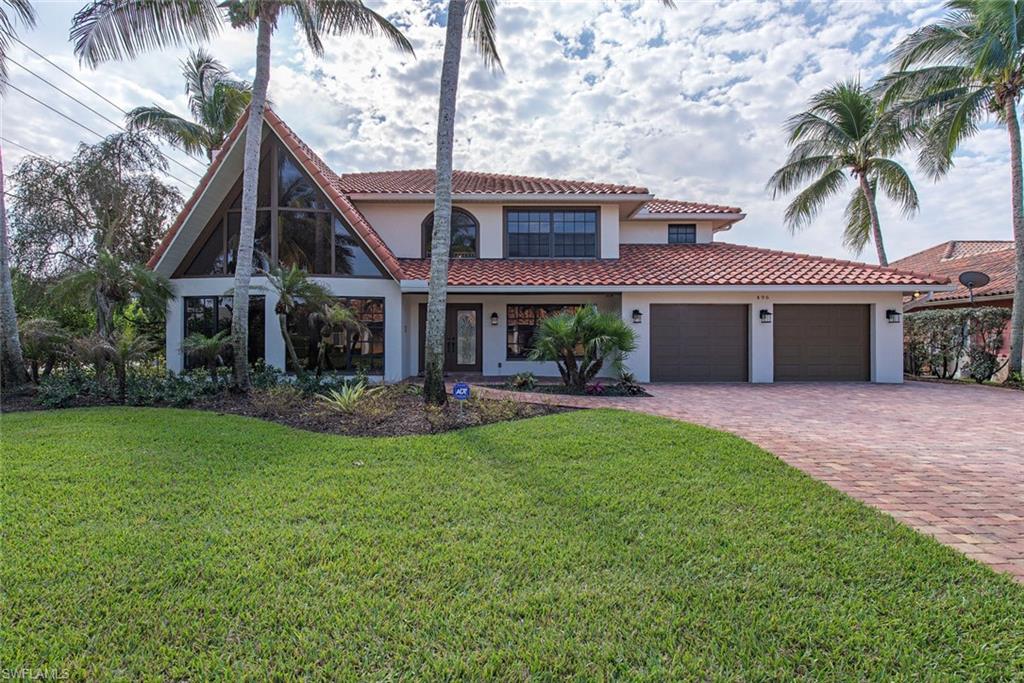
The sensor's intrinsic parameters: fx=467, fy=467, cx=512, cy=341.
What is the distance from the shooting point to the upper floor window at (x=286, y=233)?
13.3 m

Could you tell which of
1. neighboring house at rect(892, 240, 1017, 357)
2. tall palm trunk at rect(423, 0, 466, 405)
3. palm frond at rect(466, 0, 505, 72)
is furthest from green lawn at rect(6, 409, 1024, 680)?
neighboring house at rect(892, 240, 1017, 357)

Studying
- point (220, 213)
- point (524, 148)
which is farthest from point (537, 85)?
point (220, 213)

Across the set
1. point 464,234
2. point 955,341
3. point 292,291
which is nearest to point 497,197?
point 464,234

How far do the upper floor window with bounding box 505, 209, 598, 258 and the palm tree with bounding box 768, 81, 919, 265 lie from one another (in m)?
10.1

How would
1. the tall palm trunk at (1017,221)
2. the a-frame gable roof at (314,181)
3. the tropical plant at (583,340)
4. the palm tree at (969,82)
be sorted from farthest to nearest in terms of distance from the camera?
the tall palm trunk at (1017,221)
the a-frame gable roof at (314,181)
the palm tree at (969,82)
the tropical plant at (583,340)

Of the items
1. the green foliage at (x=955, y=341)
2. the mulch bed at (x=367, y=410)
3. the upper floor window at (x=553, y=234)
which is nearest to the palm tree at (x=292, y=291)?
the mulch bed at (x=367, y=410)

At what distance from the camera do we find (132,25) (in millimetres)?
9297

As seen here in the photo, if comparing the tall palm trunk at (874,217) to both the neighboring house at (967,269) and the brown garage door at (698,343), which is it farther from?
the brown garage door at (698,343)

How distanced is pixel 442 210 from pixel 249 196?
4.71 meters

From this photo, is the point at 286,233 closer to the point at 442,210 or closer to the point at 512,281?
the point at 512,281

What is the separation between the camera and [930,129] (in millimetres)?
14055

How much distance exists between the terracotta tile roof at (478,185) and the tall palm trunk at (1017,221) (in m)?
9.85

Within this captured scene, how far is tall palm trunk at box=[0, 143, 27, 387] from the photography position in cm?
1027

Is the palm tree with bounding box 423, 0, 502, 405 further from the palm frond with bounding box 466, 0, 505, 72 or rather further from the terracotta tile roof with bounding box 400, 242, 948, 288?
the terracotta tile roof with bounding box 400, 242, 948, 288
